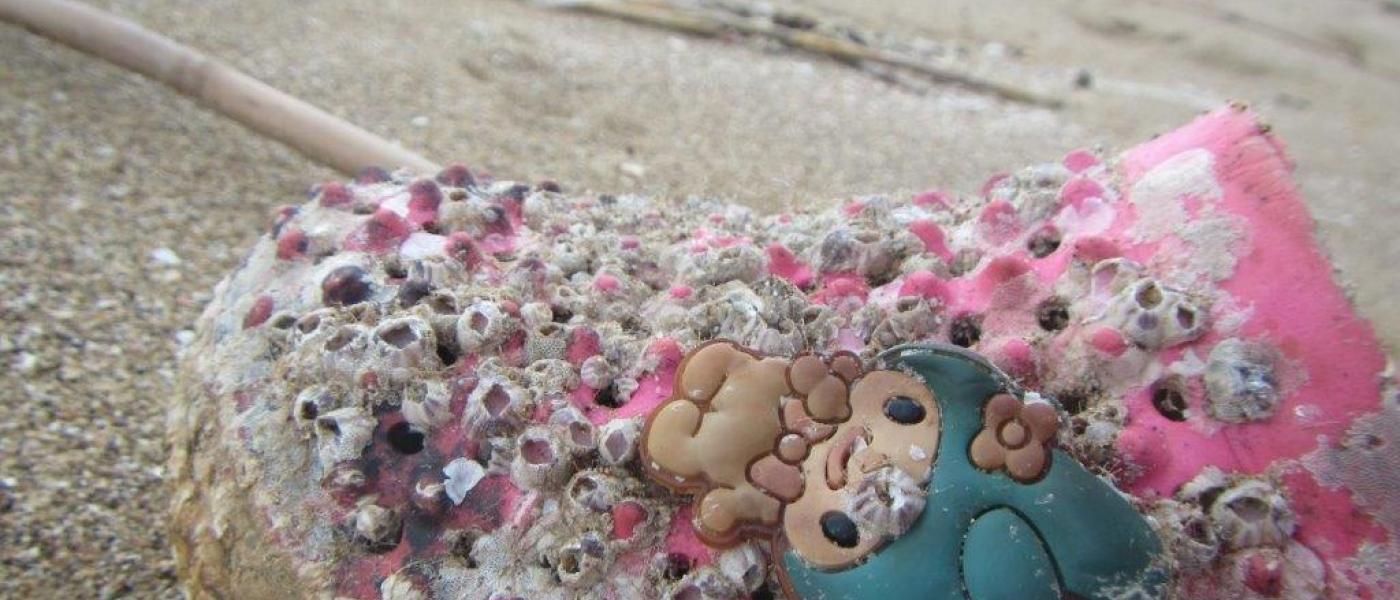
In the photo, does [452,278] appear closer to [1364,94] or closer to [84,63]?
[84,63]

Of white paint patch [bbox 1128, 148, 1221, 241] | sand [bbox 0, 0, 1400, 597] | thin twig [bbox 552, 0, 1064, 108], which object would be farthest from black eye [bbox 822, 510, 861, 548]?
thin twig [bbox 552, 0, 1064, 108]

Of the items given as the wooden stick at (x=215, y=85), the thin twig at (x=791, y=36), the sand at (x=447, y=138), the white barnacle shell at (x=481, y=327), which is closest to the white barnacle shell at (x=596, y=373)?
the white barnacle shell at (x=481, y=327)

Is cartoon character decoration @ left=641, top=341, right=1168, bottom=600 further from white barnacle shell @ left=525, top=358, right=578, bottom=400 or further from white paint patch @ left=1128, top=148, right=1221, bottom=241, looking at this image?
white paint patch @ left=1128, top=148, right=1221, bottom=241

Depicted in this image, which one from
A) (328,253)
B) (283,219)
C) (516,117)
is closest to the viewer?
(328,253)

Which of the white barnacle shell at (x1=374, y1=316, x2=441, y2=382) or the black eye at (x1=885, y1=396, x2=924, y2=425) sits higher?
the black eye at (x1=885, y1=396, x2=924, y2=425)

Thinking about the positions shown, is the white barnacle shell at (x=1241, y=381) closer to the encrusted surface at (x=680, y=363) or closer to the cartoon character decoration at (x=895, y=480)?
the encrusted surface at (x=680, y=363)

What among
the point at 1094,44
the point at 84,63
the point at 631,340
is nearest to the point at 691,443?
the point at 631,340

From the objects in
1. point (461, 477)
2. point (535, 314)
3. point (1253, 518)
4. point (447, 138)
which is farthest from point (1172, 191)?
point (447, 138)
